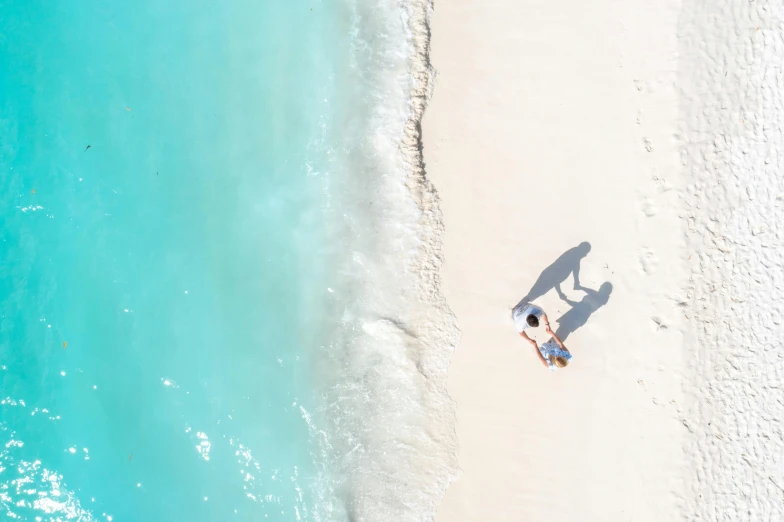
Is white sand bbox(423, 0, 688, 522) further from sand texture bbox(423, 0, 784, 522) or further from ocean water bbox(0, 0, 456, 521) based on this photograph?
ocean water bbox(0, 0, 456, 521)

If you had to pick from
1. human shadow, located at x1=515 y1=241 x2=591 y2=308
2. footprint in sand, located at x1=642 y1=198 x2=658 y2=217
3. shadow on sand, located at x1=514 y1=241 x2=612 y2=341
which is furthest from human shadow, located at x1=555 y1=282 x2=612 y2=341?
Result: footprint in sand, located at x1=642 y1=198 x2=658 y2=217

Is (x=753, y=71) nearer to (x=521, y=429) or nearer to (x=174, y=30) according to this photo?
(x=521, y=429)

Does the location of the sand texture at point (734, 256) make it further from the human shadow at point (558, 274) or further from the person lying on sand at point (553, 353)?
the person lying on sand at point (553, 353)

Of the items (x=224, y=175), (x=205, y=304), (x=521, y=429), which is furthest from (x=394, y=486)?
(x=224, y=175)

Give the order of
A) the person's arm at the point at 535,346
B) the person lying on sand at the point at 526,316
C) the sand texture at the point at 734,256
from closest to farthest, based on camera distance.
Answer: the person lying on sand at the point at 526,316
the person's arm at the point at 535,346
the sand texture at the point at 734,256

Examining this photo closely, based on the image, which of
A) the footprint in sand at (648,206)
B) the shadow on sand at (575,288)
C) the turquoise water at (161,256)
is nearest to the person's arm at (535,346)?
the shadow on sand at (575,288)
